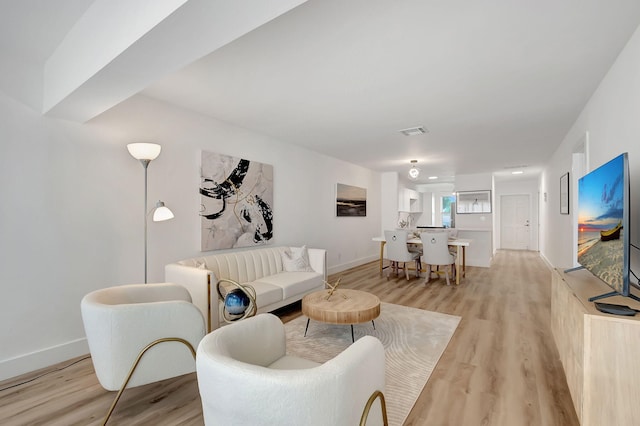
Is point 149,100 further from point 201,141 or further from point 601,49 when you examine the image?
point 601,49

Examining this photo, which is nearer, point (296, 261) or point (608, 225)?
point (608, 225)

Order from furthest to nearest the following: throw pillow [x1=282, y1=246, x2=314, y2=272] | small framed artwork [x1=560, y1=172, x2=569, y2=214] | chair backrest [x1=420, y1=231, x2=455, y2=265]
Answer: chair backrest [x1=420, y1=231, x2=455, y2=265] < small framed artwork [x1=560, y1=172, x2=569, y2=214] < throw pillow [x1=282, y1=246, x2=314, y2=272]

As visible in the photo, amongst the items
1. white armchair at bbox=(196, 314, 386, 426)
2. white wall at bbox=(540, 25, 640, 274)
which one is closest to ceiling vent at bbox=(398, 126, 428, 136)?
white wall at bbox=(540, 25, 640, 274)

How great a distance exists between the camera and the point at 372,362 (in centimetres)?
120

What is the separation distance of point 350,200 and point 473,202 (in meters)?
3.92

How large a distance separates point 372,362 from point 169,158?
3042 mm

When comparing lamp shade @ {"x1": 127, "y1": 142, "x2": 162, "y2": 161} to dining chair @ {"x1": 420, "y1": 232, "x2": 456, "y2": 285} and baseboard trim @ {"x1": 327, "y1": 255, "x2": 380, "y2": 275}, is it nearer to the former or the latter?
baseboard trim @ {"x1": 327, "y1": 255, "x2": 380, "y2": 275}

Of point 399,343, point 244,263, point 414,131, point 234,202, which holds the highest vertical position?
point 414,131

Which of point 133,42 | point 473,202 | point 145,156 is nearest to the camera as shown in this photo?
point 133,42

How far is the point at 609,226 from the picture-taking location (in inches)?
65.8

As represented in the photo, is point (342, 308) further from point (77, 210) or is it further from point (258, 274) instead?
point (77, 210)

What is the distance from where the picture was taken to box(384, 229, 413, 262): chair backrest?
A: 5.52m

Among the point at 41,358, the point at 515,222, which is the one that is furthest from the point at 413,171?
the point at 515,222

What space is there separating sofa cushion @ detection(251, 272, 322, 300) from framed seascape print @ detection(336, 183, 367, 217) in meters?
2.34
